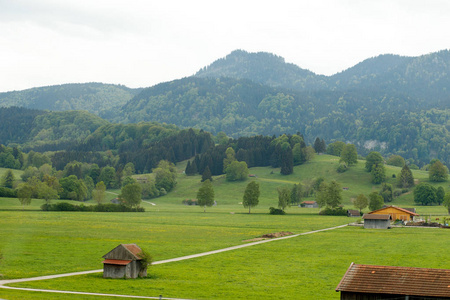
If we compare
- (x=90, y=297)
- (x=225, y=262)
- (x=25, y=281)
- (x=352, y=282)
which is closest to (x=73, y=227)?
(x=225, y=262)

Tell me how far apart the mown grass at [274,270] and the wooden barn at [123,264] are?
117cm

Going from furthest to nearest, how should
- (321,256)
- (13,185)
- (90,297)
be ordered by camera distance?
(13,185) → (321,256) → (90,297)

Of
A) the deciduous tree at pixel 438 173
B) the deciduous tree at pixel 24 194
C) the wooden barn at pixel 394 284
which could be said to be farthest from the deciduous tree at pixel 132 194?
the wooden barn at pixel 394 284

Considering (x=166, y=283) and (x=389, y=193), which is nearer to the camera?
(x=166, y=283)

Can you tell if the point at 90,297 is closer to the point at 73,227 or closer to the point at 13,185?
the point at 73,227

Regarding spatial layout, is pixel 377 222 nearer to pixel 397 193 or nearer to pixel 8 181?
pixel 397 193

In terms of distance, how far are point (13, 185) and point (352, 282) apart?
173001mm

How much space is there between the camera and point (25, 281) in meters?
43.9

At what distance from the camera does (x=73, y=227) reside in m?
87.7

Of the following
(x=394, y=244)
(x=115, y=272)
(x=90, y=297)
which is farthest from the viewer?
(x=394, y=244)

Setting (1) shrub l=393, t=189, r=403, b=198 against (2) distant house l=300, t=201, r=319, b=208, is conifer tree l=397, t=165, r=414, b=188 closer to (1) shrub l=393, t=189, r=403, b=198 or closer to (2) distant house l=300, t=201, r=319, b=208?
(1) shrub l=393, t=189, r=403, b=198

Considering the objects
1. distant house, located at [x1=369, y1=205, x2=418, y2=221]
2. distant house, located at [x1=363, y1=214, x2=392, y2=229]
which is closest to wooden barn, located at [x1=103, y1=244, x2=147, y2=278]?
distant house, located at [x1=363, y1=214, x2=392, y2=229]

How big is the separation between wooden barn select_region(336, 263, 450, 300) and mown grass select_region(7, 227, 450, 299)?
669 cm

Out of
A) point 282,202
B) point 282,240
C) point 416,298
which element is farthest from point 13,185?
point 416,298
